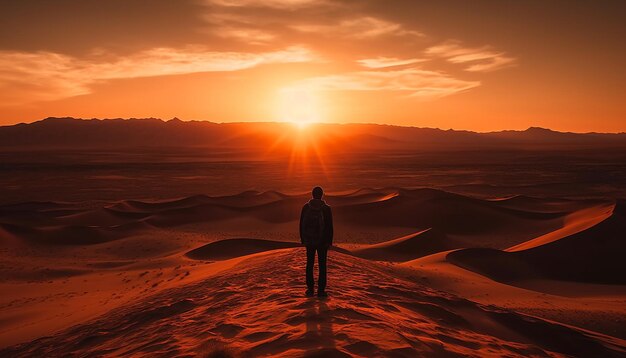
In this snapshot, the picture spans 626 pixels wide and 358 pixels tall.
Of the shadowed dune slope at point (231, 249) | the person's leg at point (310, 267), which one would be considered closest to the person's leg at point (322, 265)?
the person's leg at point (310, 267)

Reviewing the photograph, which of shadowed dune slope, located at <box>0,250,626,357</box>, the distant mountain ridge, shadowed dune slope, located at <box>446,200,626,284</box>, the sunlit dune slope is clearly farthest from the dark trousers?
the distant mountain ridge

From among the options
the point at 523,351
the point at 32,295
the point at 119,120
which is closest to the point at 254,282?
the point at 523,351

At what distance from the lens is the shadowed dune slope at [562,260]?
14039 mm

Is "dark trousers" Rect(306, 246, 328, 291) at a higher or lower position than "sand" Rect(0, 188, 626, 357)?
higher

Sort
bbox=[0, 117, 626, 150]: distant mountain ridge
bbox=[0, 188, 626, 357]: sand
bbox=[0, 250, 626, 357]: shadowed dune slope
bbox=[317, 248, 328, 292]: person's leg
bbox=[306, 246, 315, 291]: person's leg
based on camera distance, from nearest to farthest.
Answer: bbox=[0, 250, 626, 357]: shadowed dune slope
bbox=[0, 188, 626, 357]: sand
bbox=[317, 248, 328, 292]: person's leg
bbox=[306, 246, 315, 291]: person's leg
bbox=[0, 117, 626, 150]: distant mountain ridge

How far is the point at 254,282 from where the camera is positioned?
8.29 meters

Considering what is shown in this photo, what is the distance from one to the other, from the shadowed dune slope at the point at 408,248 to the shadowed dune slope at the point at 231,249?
297 centimetres

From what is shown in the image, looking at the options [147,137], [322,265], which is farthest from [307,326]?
[147,137]

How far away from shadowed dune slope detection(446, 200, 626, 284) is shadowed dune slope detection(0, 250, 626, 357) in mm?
6512

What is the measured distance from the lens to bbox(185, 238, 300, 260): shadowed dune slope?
49.9 ft

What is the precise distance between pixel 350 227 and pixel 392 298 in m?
15.4

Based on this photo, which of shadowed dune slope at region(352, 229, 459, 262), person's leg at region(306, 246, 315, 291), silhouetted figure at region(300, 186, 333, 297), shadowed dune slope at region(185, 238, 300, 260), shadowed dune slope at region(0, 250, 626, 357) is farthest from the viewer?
shadowed dune slope at region(352, 229, 459, 262)

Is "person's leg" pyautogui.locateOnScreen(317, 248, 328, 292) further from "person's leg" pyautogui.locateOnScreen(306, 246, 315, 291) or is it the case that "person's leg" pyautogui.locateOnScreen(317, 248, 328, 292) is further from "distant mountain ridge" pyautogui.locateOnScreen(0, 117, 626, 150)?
"distant mountain ridge" pyautogui.locateOnScreen(0, 117, 626, 150)

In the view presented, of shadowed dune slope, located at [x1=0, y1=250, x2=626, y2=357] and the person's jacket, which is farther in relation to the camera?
the person's jacket
